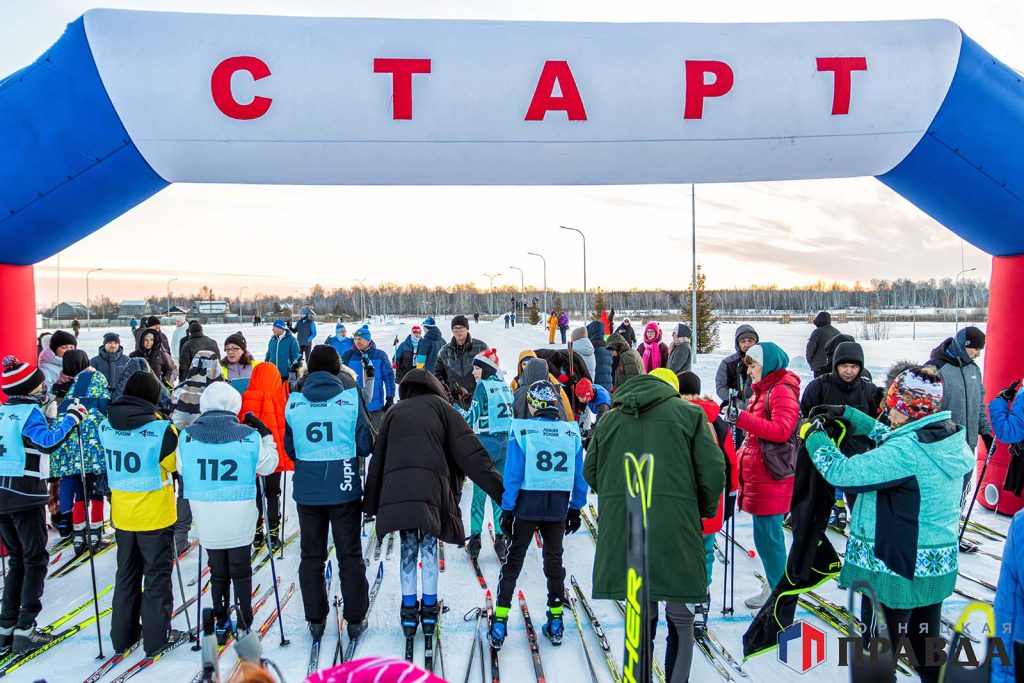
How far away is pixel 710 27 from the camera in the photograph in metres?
4.48

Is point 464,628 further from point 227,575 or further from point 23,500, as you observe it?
point 23,500

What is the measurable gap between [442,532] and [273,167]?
9.42 ft

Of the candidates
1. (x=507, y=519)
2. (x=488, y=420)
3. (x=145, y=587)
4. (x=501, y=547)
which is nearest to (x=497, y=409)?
(x=488, y=420)

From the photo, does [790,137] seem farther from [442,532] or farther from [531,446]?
[442,532]

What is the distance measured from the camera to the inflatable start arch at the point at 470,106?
416cm

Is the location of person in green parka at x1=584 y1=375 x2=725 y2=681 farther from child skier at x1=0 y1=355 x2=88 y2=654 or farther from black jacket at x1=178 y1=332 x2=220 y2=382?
black jacket at x1=178 y1=332 x2=220 y2=382

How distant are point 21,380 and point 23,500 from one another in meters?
0.75

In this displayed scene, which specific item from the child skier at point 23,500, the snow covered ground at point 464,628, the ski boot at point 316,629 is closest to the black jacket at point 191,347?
the snow covered ground at point 464,628

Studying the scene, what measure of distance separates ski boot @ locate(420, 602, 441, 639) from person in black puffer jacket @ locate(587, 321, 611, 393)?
15.4 ft

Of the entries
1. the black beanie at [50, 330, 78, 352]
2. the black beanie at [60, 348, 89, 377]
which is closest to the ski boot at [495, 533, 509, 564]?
the black beanie at [60, 348, 89, 377]

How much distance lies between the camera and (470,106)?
4.38 metres

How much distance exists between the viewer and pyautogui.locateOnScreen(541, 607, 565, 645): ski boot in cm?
393

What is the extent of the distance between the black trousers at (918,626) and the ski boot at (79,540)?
6.03 m

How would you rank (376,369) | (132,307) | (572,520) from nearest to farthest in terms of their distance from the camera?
1. (572,520)
2. (376,369)
3. (132,307)
